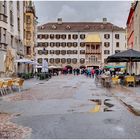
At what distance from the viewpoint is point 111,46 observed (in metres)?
110

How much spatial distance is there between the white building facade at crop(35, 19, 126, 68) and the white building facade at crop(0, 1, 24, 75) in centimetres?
5171

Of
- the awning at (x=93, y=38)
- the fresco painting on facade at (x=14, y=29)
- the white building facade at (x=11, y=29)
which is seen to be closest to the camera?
the white building facade at (x=11, y=29)

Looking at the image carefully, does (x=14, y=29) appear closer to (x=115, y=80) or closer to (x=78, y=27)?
(x=115, y=80)

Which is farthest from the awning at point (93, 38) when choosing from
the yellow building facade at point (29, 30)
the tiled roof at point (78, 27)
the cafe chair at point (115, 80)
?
the cafe chair at point (115, 80)

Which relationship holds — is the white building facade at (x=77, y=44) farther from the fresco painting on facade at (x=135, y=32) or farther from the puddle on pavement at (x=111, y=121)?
the puddle on pavement at (x=111, y=121)

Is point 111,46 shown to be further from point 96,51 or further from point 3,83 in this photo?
point 3,83

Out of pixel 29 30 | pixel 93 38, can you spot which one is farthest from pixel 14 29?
pixel 93 38

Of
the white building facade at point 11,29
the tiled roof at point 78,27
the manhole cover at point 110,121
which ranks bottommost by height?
the manhole cover at point 110,121

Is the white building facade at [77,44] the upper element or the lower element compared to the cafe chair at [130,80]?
upper

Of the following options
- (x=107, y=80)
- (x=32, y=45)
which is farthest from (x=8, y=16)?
(x=32, y=45)

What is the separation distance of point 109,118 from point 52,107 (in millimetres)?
A: 3823

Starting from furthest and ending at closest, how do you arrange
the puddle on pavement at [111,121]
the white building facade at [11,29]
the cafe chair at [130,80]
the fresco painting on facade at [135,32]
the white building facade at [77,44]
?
the white building facade at [77,44] < the fresco painting on facade at [135,32] < the white building facade at [11,29] < the cafe chair at [130,80] < the puddle on pavement at [111,121]

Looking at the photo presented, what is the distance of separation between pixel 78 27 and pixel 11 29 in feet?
220

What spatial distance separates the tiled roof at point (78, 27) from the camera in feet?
359
